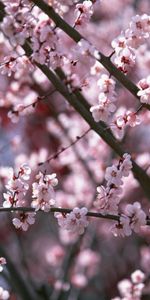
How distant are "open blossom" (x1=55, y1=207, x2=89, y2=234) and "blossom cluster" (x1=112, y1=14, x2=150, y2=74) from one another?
0.76 metres

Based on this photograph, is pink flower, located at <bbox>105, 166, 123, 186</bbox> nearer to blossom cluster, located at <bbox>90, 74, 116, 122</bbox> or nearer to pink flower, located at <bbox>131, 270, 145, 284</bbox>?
blossom cluster, located at <bbox>90, 74, 116, 122</bbox>

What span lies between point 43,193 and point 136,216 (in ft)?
1.54

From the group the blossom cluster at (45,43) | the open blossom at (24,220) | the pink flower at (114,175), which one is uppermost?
the blossom cluster at (45,43)

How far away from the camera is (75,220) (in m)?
2.91

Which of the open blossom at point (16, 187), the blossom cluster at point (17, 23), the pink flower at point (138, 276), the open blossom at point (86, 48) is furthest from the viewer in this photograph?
the pink flower at point (138, 276)

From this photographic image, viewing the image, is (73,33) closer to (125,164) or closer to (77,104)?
(77,104)

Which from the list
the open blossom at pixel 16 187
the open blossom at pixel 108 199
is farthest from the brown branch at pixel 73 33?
the open blossom at pixel 16 187

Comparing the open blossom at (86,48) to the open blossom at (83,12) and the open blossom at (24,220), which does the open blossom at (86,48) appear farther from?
the open blossom at (24,220)

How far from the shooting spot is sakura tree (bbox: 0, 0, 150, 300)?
2.88 meters

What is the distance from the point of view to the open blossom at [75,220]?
290 centimetres

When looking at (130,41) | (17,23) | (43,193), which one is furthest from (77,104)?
(17,23)

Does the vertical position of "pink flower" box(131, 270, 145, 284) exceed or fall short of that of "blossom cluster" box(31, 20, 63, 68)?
it falls short

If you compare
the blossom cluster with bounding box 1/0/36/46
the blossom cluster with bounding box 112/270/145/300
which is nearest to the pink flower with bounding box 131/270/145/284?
the blossom cluster with bounding box 112/270/145/300

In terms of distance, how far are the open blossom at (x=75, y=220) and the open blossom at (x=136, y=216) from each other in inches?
8.4
